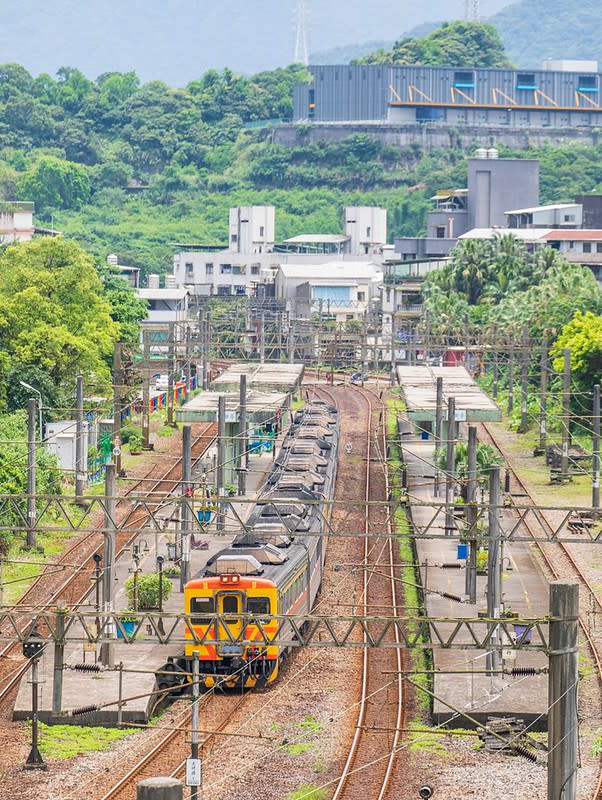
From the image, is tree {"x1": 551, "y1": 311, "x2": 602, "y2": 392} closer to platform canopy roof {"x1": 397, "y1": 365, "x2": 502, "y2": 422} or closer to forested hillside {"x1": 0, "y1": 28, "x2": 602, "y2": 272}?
platform canopy roof {"x1": 397, "y1": 365, "x2": 502, "y2": 422}

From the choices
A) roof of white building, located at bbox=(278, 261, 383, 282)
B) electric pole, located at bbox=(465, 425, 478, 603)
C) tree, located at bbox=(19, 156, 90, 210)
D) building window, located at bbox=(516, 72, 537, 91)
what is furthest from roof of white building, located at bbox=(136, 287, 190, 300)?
building window, located at bbox=(516, 72, 537, 91)

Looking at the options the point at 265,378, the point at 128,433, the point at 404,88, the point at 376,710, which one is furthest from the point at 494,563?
the point at 404,88

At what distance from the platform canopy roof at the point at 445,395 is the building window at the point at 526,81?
5207 inches

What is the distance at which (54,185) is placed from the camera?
177000 millimetres

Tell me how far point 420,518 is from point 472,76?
497ft

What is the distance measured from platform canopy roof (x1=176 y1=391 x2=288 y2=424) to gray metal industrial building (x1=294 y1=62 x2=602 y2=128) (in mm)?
135143

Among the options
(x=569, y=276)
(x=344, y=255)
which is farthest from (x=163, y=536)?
(x=344, y=255)

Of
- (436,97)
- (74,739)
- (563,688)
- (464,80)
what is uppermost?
(464,80)

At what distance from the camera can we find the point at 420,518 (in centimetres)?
5159

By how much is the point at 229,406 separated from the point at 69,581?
15167mm

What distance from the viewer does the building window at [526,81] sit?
19725 centimetres

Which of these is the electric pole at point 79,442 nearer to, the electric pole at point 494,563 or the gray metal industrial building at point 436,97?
the electric pole at point 494,563

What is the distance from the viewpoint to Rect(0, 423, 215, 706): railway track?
33219mm

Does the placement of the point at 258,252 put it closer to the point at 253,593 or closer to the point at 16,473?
the point at 16,473
